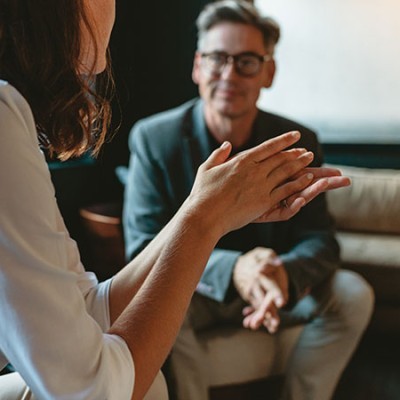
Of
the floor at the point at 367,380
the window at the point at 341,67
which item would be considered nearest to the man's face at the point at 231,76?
the floor at the point at 367,380

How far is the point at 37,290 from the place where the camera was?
74cm

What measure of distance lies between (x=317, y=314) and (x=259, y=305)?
258mm

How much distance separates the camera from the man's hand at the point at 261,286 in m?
1.64

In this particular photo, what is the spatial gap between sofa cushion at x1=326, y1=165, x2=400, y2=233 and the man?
0.82m

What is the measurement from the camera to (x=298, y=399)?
69.6 inches

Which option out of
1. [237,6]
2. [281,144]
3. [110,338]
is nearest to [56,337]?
[110,338]

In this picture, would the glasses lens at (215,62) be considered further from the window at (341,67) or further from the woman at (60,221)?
the window at (341,67)

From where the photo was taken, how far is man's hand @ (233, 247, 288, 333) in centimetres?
164

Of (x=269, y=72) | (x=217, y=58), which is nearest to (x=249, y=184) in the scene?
(x=217, y=58)

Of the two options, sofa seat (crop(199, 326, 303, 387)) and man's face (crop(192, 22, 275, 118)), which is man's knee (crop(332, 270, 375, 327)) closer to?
sofa seat (crop(199, 326, 303, 387))

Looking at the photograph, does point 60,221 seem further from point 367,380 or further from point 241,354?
point 367,380

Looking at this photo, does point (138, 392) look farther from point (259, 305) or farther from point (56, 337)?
point (259, 305)

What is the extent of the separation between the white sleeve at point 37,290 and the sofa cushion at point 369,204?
7.04ft

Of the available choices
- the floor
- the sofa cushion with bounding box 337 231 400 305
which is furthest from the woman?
the sofa cushion with bounding box 337 231 400 305
